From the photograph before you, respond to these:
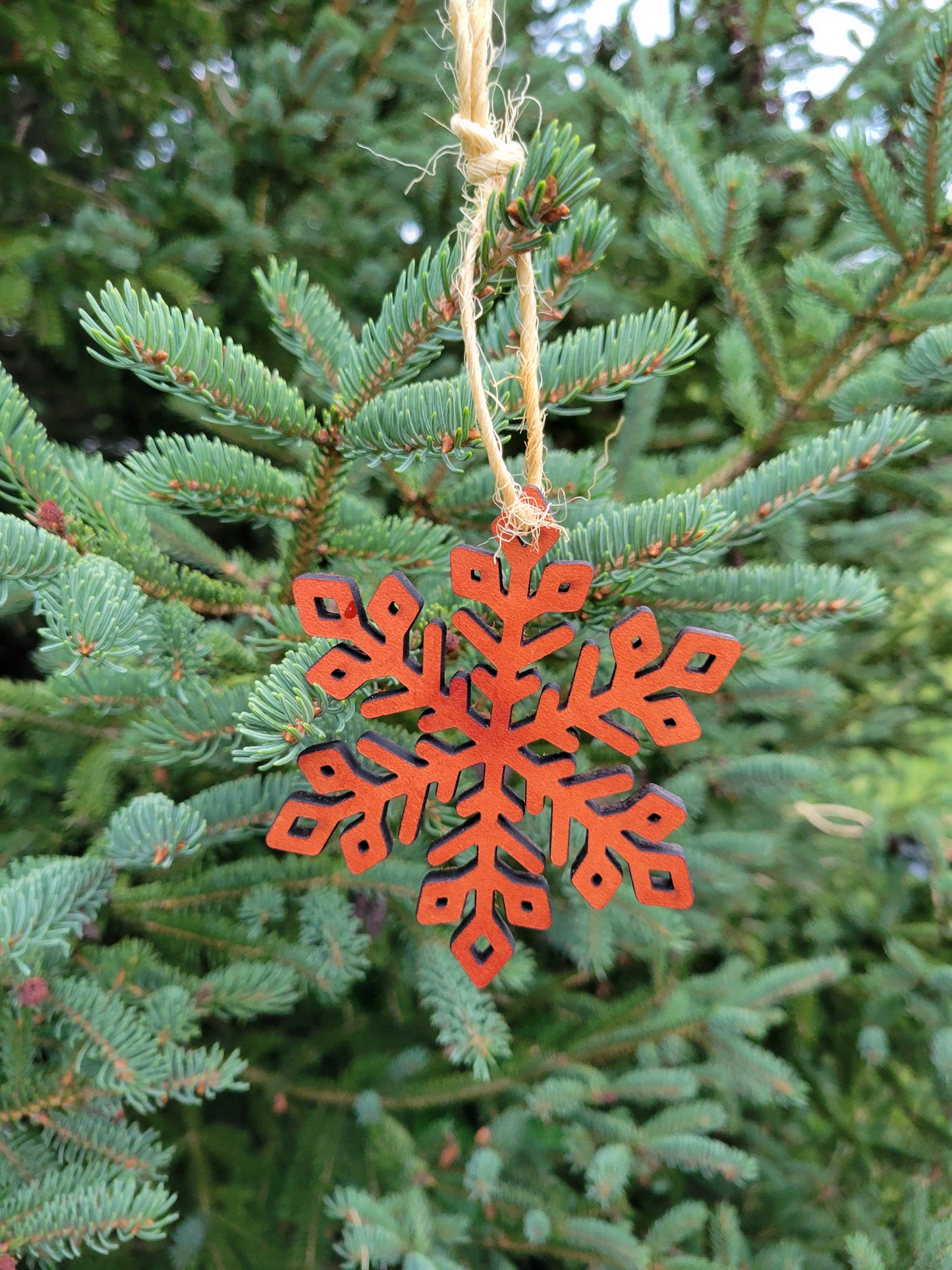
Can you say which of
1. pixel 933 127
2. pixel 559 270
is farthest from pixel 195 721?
pixel 933 127

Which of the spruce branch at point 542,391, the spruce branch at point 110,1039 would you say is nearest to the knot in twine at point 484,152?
the spruce branch at point 542,391

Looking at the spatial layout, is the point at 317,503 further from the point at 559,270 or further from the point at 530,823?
the point at 530,823

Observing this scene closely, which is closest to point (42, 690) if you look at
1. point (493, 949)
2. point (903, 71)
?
point (493, 949)

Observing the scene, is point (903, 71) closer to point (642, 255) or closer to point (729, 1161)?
point (642, 255)

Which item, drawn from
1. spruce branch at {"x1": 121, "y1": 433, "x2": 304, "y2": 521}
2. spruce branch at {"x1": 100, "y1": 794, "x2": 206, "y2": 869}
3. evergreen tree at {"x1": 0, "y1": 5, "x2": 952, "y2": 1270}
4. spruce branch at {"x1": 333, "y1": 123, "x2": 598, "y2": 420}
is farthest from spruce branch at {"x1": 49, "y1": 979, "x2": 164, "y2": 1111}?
spruce branch at {"x1": 333, "y1": 123, "x2": 598, "y2": 420}

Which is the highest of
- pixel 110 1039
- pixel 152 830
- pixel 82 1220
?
pixel 152 830
